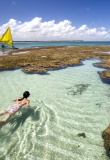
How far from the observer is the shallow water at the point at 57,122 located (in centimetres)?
783

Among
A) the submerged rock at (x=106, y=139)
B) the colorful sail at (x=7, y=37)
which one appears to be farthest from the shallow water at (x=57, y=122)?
the colorful sail at (x=7, y=37)

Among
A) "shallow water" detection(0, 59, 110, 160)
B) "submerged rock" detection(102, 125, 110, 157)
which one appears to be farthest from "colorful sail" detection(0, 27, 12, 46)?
"submerged rock" detection(102, 125, 110, 157)

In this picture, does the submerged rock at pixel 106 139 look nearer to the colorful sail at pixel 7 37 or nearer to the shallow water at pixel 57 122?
the shallow water at pixel 57 122

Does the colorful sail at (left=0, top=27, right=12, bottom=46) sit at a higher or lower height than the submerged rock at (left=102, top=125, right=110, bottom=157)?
higher

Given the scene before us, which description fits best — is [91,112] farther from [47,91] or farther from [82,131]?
[47,91]

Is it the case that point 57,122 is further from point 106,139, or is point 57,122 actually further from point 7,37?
point 7,37

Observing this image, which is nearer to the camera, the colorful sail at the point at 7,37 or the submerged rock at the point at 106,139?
the submerged rock at the point at 106,139

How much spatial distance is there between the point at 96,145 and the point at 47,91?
8.51 metres

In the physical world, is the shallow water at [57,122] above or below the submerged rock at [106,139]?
below

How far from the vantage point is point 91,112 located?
11781 mm

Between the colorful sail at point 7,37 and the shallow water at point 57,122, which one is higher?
the colorful sail at point 7,37

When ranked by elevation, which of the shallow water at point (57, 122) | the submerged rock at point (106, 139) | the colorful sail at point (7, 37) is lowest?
the shallow water at point (57, 122)

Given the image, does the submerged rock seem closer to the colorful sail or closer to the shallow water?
the shallow water

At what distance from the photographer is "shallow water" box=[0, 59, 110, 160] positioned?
25.7ft
